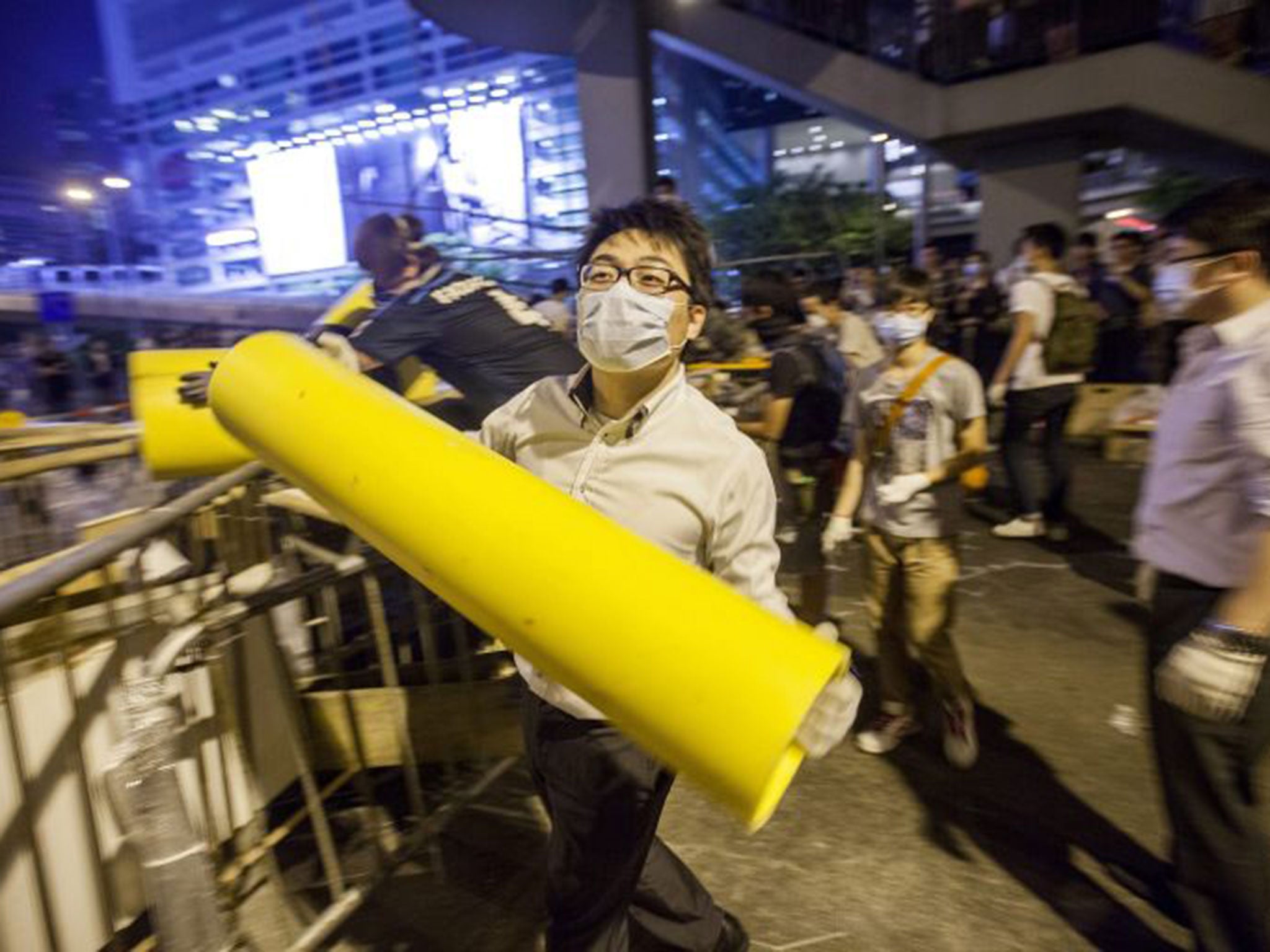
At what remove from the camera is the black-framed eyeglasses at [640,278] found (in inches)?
65.2

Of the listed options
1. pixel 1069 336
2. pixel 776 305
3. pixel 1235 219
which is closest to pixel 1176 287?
pixel 1235 219

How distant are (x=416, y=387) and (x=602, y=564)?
328cm

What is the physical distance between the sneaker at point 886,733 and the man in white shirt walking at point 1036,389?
2.93 m

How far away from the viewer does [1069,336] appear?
204 inches

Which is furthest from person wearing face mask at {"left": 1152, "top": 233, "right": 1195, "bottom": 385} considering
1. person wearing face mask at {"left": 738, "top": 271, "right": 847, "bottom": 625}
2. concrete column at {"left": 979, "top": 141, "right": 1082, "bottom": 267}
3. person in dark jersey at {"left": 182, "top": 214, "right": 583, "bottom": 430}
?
concrete column at {"left": 979, "top": 141, "right": 1082, "bottom": 267}

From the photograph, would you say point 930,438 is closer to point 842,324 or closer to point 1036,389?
point 842,324

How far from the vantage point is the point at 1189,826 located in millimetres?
2037

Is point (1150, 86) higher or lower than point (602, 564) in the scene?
higher

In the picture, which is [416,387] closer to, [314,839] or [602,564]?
[314,839]

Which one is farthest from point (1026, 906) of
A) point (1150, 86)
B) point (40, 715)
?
point (1150, 86)

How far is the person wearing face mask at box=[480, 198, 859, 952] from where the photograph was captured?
1612 millimetres

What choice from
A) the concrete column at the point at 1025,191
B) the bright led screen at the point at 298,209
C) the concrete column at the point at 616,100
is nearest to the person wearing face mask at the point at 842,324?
the concrete column at the point at 616,100

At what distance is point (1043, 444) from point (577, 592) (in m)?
5.59

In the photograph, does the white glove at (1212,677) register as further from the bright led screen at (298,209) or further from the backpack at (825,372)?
the bright led screen at (298,209)
